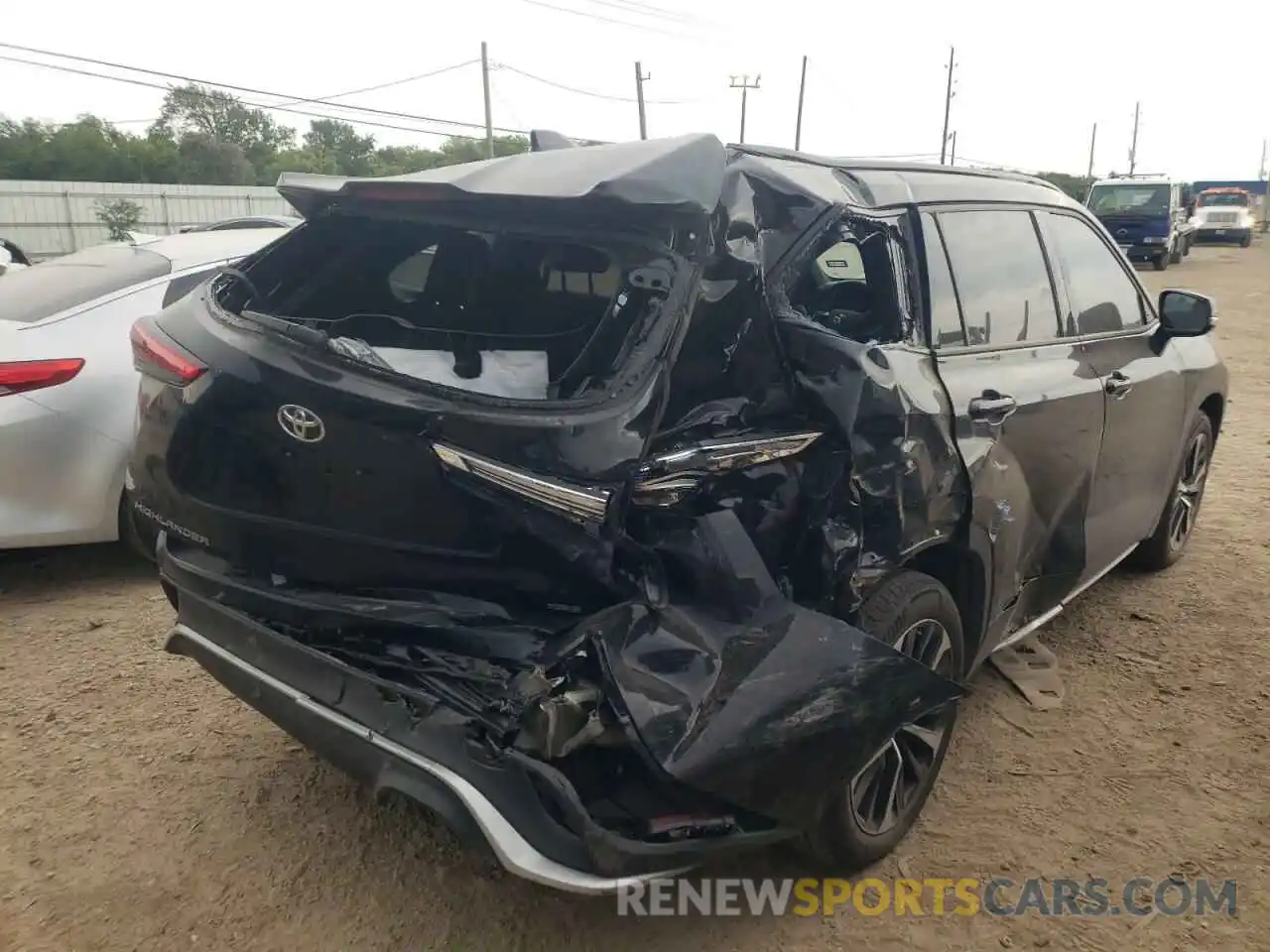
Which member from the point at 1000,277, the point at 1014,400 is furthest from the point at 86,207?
the point at 1014,400

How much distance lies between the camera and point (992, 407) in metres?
2.81

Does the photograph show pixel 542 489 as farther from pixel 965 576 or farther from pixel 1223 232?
pixel 1223 232

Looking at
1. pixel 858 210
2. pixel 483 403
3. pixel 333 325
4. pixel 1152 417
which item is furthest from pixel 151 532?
pixel 1152 417

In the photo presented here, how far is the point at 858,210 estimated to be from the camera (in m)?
2.66

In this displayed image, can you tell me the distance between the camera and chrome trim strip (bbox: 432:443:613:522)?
6.85 ft

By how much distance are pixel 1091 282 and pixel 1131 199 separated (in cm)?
2401

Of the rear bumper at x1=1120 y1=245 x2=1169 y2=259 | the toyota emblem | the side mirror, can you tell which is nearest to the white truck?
the rear bumper at x1=1120 y1=245 x2=1169 y2=259

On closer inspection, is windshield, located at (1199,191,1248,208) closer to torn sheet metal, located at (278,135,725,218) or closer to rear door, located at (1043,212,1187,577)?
rear door, located at (1043,212,1187,577)

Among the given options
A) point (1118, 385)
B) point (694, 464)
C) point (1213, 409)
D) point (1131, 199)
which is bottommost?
point (1213, 409)

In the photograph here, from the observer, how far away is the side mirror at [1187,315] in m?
4.02

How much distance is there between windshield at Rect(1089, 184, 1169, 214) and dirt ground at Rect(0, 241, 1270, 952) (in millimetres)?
23155

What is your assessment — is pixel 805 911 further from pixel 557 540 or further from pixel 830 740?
pixel 557 540

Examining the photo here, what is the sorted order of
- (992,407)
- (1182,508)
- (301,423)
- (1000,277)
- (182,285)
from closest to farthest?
(301,423)
(992,407)
(1000,277)
(182,285)
(1182,508)

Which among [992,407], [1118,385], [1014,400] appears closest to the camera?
[992,407]
